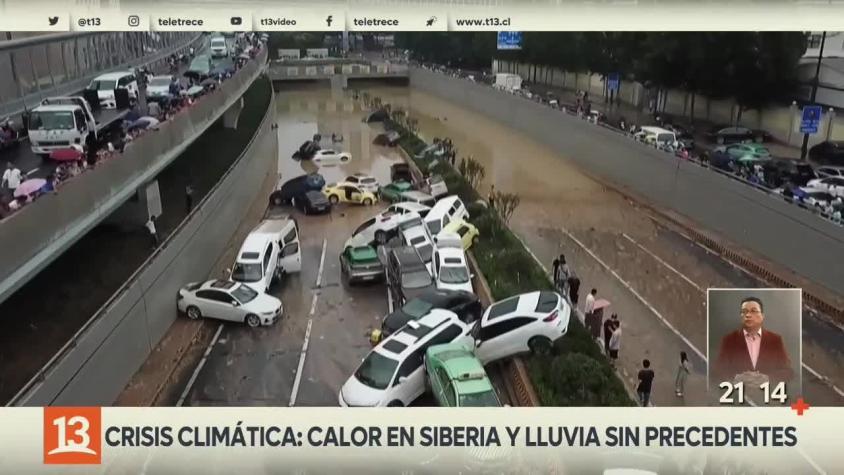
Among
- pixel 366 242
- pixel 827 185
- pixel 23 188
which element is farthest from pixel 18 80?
pixel 827 185

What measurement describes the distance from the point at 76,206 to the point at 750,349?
861 centimetres

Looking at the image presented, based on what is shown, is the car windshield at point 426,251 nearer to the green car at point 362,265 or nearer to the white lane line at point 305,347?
the green car at point 362,265

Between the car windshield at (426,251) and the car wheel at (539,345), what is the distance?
4.18 metres

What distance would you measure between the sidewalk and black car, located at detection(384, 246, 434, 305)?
14472mm

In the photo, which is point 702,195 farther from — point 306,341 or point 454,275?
point 306,341

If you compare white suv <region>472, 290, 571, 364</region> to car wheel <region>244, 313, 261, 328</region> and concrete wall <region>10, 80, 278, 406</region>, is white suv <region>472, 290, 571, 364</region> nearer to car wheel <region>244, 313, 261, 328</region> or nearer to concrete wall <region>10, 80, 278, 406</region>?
car wheel <region>244, 313, 261, 328</region>

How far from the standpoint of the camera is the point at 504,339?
443 inches

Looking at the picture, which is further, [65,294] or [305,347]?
[305,347]

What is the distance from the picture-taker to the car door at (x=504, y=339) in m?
11.2

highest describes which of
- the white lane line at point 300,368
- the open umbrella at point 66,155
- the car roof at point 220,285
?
Result: the open umbrella at point 66,155

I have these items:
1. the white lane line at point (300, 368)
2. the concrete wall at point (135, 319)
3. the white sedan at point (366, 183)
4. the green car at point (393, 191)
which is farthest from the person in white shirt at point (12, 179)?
the green car at point (393, 191)

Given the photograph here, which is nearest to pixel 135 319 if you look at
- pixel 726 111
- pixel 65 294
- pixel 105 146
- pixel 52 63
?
pixel 65 294

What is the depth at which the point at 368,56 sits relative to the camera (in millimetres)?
63312

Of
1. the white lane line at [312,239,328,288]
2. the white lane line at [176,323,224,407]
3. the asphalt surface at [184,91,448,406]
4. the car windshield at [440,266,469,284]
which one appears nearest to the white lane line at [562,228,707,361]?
the car windshield at [440,266,469,284]
